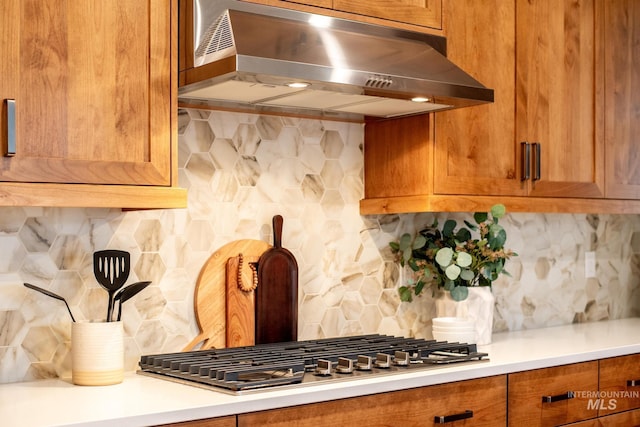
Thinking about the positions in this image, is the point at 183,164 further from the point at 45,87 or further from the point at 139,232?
the point at 45,87

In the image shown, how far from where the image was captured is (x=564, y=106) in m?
3.14

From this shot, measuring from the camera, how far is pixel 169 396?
2.00 metres

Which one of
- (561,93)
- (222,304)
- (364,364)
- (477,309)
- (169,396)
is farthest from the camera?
(561,93)

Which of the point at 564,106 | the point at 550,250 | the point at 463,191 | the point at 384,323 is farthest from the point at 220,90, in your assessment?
the point at 550,250

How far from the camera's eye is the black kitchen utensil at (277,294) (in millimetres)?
2686

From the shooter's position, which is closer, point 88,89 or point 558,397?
point 88,89

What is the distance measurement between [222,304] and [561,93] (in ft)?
4.94

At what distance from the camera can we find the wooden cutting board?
2594mm

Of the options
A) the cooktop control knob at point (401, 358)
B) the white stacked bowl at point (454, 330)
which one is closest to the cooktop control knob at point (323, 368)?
the cooktop control knob at point (401, 358)

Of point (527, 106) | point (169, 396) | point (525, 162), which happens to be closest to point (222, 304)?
point (169, 396)

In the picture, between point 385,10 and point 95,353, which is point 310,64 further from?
point 95,353

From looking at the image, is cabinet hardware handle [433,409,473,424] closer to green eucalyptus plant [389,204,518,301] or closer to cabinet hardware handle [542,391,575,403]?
cabinet hardware handle [542,391,575,403]

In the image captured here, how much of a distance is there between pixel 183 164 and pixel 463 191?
94cm

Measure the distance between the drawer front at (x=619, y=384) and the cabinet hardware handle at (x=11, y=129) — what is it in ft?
6.56
